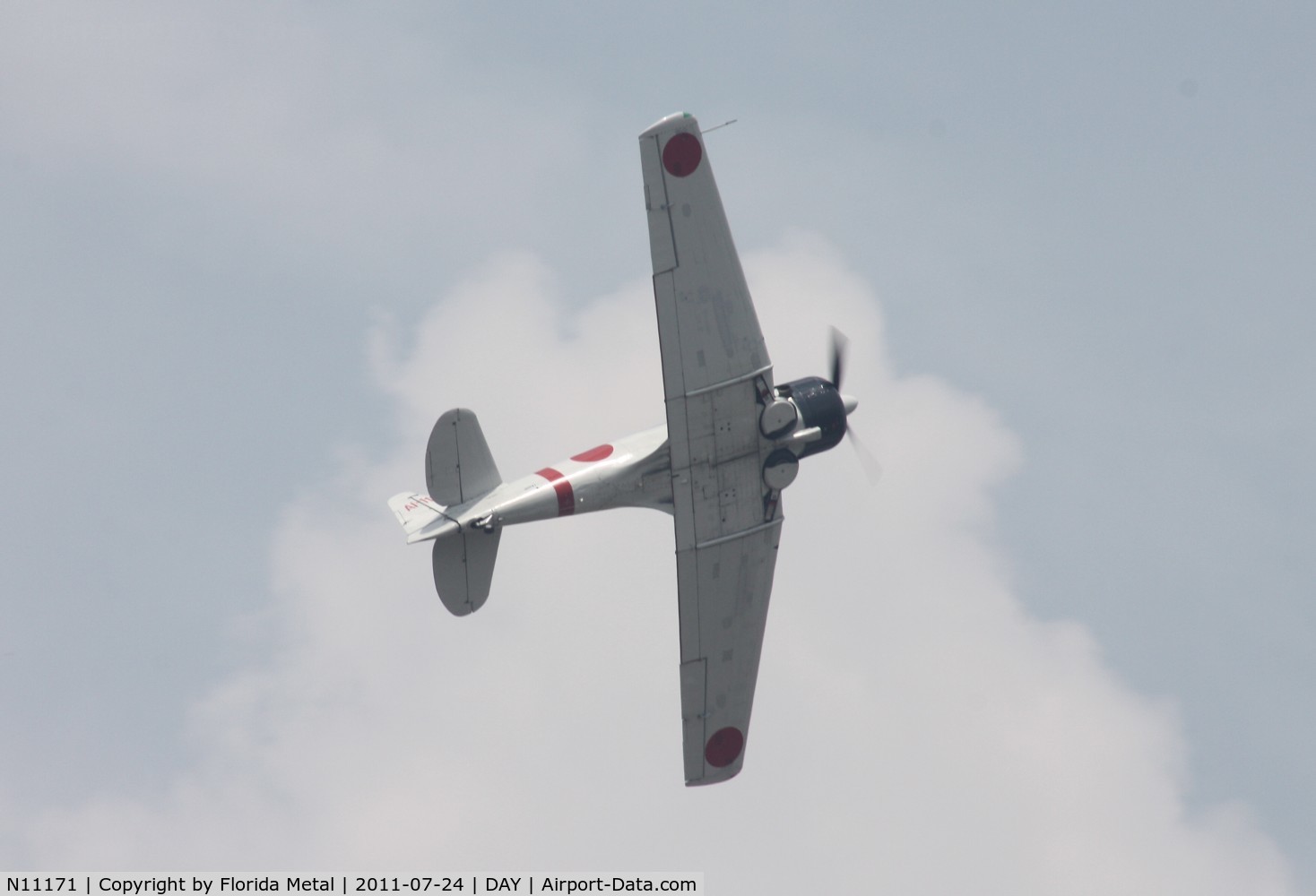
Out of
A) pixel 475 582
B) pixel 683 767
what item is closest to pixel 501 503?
pixel 475 582

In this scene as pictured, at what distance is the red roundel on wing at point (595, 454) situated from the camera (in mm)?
29984

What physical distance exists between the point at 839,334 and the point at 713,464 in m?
3.73

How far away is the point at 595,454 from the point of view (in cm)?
3006

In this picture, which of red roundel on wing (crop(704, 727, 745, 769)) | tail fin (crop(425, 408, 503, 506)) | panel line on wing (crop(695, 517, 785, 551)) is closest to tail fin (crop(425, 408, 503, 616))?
tail fin (crop(425, 408, 503, 506))

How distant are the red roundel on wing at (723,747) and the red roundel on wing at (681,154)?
12067 millimetres

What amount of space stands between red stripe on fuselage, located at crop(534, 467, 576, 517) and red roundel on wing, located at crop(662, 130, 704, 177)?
5985 millimetres

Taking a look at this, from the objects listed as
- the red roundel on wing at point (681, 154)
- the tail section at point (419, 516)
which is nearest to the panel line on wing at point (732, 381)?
the red roundel on wing at point (681, 154)

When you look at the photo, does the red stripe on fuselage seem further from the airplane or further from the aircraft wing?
the aircraft wing

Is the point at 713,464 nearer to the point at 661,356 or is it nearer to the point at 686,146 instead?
the point at 661,356

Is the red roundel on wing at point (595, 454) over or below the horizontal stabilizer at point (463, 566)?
over

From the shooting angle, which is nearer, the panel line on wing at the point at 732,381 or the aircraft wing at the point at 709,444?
the aircraft wing at the point at 709,444

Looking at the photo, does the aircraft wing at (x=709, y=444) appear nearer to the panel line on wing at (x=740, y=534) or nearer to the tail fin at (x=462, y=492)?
the panel line on wing at (x=740, y=534)

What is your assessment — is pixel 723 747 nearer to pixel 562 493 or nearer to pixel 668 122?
pixel 562 493

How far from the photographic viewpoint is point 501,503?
29.1 metres
